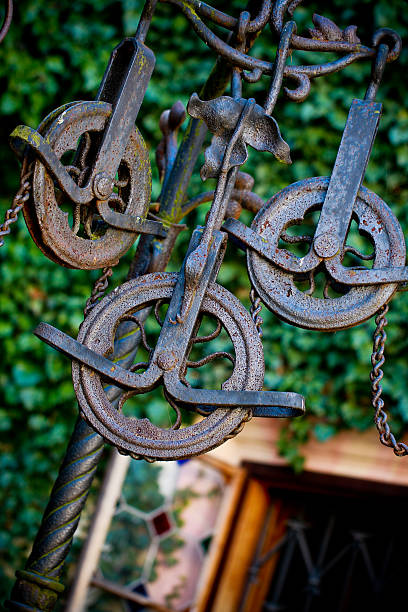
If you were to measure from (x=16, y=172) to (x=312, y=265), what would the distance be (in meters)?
1.78

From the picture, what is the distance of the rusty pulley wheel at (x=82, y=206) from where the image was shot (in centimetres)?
77

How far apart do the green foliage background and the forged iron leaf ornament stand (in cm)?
114

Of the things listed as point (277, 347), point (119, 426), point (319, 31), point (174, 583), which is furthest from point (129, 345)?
point (174, 583)

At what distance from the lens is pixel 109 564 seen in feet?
6.96

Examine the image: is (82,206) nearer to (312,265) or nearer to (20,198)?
(20,198)

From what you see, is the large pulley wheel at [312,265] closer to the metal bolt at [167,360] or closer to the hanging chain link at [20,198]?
the metal bolt at [167,360]

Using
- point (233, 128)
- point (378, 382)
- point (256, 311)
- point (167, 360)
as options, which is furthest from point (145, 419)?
point (233, 128)

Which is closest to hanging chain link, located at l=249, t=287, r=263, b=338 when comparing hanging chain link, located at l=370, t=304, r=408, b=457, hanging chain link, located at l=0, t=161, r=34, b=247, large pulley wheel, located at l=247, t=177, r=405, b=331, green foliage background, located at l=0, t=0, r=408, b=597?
large pulley wheel, located at l=247, t=177, r=405, b=331

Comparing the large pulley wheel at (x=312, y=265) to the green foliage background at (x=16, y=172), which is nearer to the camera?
the large pulley wheel at (x=312, y=265)

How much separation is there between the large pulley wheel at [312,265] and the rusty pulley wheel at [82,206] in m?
0.19

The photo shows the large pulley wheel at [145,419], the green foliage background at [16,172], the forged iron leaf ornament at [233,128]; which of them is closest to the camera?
the large pulley wheel at [145,419]

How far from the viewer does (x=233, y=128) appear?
2.73ft

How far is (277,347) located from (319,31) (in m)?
1.20

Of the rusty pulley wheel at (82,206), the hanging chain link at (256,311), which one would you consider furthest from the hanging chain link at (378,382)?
the rusty pulley wheel at (82,206)
